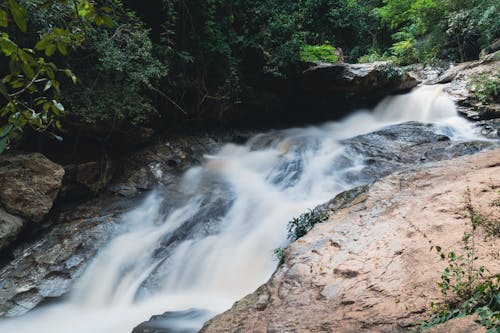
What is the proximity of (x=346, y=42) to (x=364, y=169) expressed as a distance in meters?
15.0

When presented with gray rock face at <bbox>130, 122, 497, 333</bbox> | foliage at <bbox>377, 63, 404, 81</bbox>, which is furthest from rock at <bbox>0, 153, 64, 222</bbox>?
foliage at <bbox>377, 63, 404, 81</bbox>

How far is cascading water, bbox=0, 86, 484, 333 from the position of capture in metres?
4.80

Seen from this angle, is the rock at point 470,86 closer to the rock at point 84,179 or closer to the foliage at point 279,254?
the foliage at point 279,254

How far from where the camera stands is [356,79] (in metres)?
10.7

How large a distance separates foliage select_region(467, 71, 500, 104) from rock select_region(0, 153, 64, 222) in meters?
10.2

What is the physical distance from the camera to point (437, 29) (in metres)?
14.0

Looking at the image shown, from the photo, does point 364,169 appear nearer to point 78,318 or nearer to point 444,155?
point 444,155

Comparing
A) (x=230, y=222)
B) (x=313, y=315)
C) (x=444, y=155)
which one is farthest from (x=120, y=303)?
(x=444, y=155)

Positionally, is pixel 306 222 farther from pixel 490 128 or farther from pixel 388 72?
pixel 388 72

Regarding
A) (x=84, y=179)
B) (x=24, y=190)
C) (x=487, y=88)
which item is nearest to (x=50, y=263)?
(x=24, y=190)

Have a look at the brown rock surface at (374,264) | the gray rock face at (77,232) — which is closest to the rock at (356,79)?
the gray rock face at (77,232)

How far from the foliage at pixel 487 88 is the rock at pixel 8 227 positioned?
10.8m

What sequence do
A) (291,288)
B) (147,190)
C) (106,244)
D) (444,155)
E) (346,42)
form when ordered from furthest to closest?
(346,42) → (147,190) → (444,155) → (106,244) → (291,288)

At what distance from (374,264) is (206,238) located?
3.57 metres
